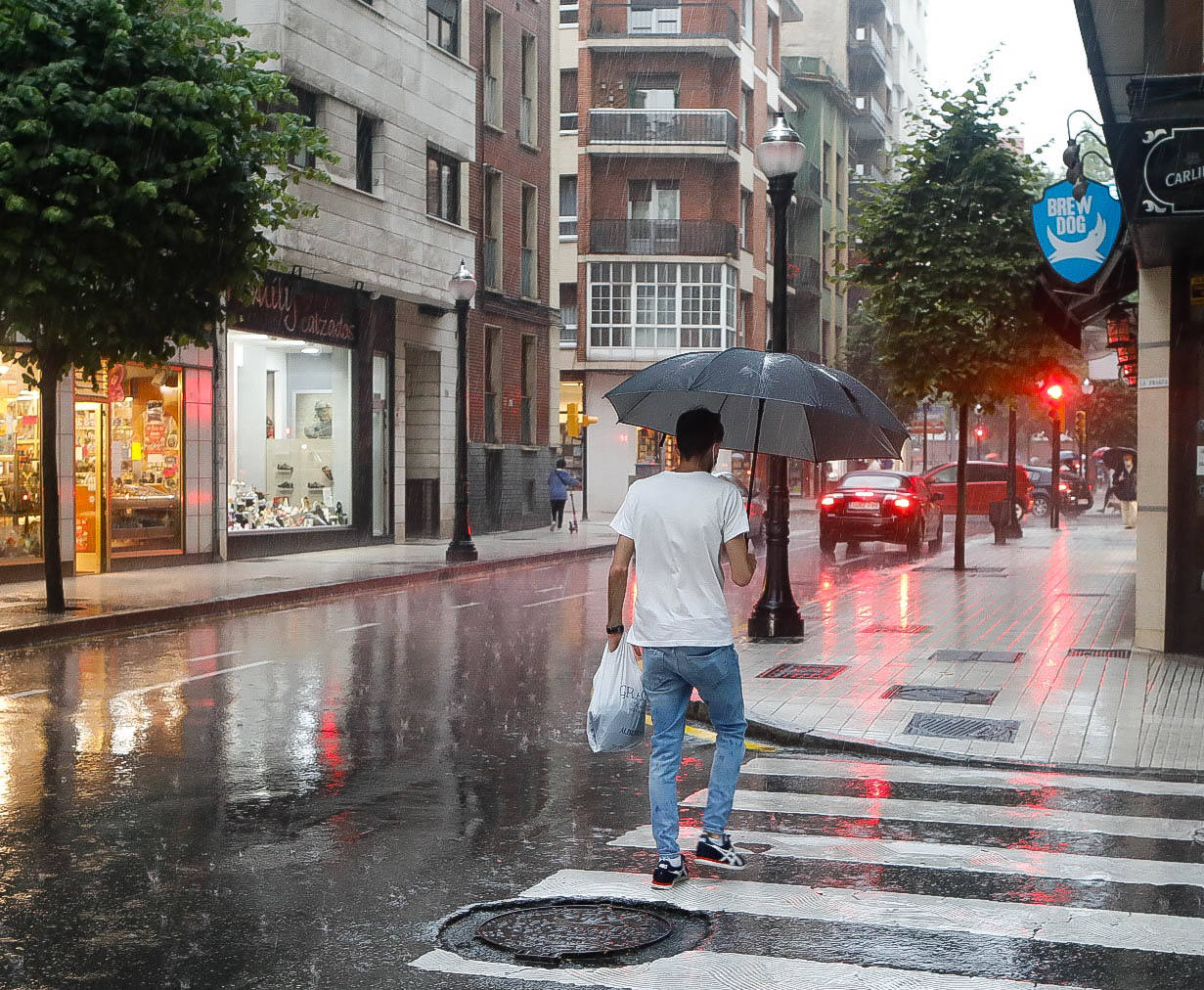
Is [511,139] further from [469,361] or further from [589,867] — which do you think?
[589,867]

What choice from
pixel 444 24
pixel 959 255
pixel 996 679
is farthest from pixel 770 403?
pixel 444 24

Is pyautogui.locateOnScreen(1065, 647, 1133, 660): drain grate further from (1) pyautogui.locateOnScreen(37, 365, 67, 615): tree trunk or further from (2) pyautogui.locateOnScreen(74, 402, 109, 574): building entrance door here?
(2) pyautogui.locateOnScreen(74, 402, 109, 574): building entrance door

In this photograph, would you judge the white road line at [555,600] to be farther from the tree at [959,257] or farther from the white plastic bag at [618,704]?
the white plastic bag at [618,704]

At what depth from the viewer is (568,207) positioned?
5294 cm

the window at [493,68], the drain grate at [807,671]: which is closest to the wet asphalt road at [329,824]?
the drain grate at [807,671]

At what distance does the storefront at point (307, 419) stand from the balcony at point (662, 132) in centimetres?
2396

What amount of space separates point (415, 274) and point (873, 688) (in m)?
19.5

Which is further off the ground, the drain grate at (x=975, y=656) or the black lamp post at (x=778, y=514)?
the black lamp post at (x=778, y=514)

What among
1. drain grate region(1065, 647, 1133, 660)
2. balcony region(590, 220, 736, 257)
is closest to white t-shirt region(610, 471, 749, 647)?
drain grate region(1065, 647, 1133, 660)

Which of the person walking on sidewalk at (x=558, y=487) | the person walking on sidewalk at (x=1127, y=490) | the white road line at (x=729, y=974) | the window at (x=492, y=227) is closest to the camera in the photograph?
the white road line at (x=729, y=974)

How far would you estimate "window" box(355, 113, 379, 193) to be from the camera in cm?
2764

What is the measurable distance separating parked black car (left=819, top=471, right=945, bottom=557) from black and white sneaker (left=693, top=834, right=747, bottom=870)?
72.8 ft

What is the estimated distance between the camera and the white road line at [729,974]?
470 centimetres

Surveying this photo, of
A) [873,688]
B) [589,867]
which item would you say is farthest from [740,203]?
[589,867]
